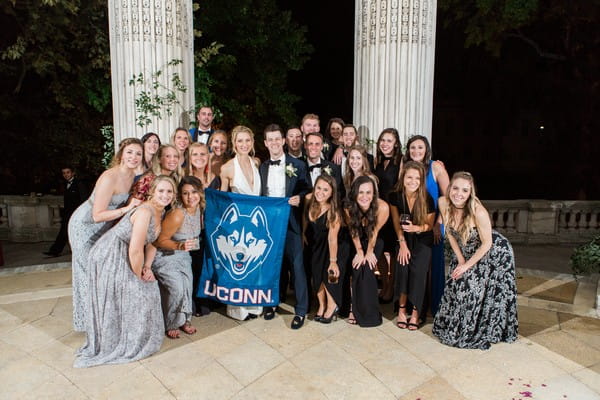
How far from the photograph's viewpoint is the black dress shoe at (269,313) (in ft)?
18.5

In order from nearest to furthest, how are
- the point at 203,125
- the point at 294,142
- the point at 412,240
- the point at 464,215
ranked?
1. the point at 464,215
2. the point at 412,240
3. the point at 294,142
4. the point at 203,125

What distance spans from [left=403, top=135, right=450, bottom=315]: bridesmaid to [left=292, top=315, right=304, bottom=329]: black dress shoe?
149 cm

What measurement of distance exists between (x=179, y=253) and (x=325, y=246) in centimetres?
152

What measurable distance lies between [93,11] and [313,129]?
822 centimetres

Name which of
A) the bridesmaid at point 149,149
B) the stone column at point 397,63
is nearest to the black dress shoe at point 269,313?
the bridesmaid at point 149,149

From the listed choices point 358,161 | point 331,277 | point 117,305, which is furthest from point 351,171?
point 117,305

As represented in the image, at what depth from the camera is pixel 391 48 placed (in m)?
6.49

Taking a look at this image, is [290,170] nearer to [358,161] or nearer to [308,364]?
[358,161]

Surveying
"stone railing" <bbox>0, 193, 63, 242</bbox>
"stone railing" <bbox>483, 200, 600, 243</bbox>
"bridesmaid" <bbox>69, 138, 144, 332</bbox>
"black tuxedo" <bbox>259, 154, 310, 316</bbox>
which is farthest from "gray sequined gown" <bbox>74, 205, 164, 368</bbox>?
"stone railing" <bbox>483, 200, 600, 243</bbox>

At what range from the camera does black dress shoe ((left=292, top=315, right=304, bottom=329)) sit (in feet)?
17.6

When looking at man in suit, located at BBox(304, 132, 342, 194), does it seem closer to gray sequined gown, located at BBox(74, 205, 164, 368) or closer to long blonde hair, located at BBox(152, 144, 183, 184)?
long blonde hair, located at BBox(152, 144, 183, 184)

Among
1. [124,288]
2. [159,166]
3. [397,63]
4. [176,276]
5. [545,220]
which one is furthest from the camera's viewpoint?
[545,220]

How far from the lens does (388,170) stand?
19.0ft

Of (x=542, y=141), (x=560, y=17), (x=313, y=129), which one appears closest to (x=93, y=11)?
(x=313, y=129)
